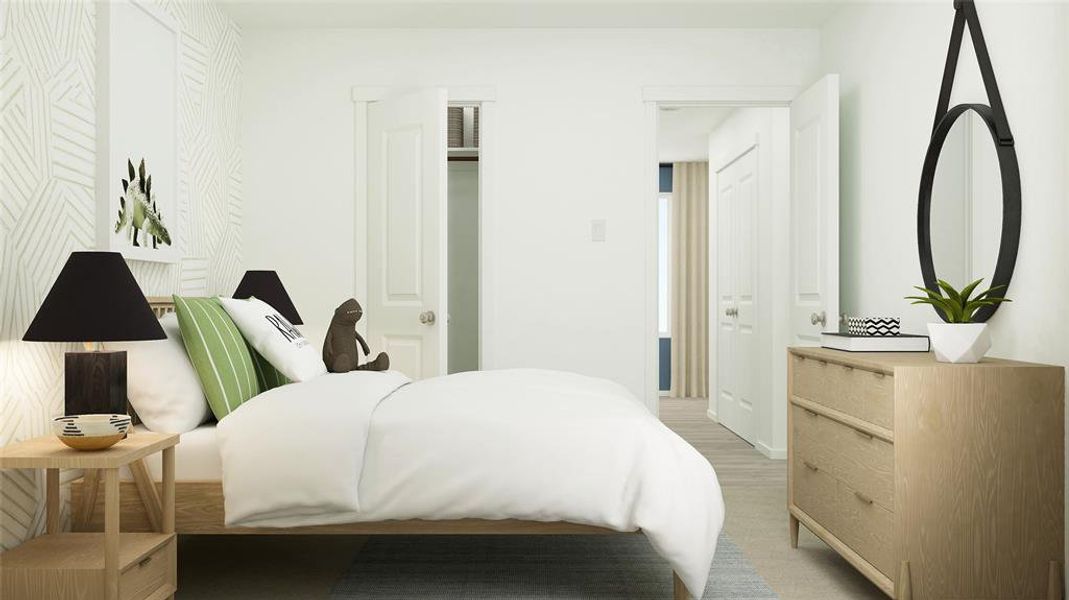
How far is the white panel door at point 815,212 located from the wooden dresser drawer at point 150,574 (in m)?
3.12

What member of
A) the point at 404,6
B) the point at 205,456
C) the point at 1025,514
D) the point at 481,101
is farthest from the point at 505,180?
the point at 1025,514

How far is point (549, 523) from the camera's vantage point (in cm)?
241

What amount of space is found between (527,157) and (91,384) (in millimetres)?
2879

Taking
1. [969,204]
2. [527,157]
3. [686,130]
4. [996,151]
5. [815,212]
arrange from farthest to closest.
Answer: [686,130] < [527,157] < [815,212] < [969,204] < [996,151]

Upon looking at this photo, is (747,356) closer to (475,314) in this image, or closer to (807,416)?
(475,314)

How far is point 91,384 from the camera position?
2.33 m

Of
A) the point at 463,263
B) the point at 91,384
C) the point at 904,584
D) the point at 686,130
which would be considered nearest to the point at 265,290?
the point at 91,384

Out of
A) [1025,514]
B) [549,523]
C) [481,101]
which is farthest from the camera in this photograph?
[481,101]

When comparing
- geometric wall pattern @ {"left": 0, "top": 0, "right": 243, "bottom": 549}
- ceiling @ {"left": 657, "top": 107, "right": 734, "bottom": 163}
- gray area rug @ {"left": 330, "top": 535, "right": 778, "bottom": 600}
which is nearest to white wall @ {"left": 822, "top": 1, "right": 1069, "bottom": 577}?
gray area rug @ {"left": 330, "top": 535, "right": 778, "bottom": 600}

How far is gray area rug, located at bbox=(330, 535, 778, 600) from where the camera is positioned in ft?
8.54

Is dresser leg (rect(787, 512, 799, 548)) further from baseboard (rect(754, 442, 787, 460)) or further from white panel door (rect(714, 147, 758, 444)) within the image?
white panel door (rect(714, 147, 758, 444))

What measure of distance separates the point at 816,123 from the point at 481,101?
1.87m

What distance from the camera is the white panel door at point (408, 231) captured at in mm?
4309

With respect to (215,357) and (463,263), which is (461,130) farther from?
(215,357)
